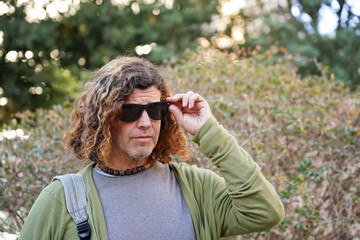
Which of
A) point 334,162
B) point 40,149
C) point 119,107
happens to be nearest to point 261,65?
point 334,162

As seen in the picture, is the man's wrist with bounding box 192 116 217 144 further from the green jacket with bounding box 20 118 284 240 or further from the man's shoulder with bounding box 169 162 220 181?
the man's shoulder with bounding box 169 162 220 181

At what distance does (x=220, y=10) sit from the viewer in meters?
14.6

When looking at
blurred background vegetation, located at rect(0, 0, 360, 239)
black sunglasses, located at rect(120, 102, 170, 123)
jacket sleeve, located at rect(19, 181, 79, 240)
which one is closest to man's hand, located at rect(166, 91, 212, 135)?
black sunglasses, located at rect(120, 102, 170, 123)

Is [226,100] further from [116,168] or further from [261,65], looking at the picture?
[116,168]

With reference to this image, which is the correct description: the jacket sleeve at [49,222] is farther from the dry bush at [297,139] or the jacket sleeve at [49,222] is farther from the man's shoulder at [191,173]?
the dry bush at [297,139]

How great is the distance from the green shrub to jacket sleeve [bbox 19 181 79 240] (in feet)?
5.09

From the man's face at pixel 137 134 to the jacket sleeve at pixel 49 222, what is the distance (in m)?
0.41

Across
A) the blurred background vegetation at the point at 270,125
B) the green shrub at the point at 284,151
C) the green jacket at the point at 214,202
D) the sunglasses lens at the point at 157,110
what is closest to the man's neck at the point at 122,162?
the green jacket at the point at 214,202

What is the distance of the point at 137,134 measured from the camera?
193 cm

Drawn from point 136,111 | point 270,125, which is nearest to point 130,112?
point 136,111

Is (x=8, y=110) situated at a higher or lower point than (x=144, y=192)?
higher

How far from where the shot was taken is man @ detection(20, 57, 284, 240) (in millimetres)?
1744

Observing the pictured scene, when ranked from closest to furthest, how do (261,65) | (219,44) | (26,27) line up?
(261,65) < (26,27) < (219,44)

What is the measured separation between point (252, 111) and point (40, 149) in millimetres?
2229
